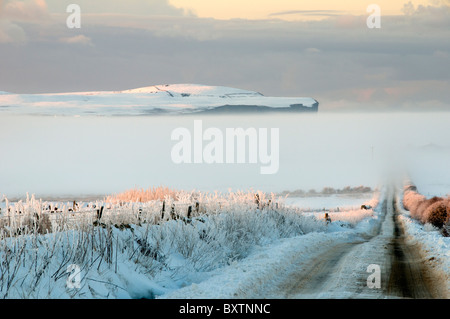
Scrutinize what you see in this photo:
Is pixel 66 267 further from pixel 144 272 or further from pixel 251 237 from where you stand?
pixel 251 237

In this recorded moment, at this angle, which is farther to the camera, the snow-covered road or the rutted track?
the rutted track

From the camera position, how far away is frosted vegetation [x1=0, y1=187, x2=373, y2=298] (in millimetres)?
9133

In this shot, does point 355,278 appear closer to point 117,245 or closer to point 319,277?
point 319,277

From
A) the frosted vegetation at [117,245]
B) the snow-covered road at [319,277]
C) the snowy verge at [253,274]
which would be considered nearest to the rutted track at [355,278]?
the snow-covered road at [319,277]

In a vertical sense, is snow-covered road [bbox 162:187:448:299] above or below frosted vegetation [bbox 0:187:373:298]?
below

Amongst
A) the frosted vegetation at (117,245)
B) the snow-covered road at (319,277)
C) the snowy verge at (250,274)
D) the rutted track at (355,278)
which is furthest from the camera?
the rutted track at (355,278)

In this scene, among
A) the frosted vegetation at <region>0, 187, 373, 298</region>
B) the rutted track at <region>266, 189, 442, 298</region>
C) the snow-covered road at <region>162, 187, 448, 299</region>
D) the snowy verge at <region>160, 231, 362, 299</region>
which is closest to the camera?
the frosted vegetation at <region>0, 187, 373, 298</region>

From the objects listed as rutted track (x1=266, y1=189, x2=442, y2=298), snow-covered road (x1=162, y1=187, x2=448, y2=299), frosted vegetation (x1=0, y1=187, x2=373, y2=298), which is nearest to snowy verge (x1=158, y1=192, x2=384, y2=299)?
snow-covered road (x1=162, y1=187, x2=448, y2=299)

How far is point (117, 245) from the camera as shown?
435 inches

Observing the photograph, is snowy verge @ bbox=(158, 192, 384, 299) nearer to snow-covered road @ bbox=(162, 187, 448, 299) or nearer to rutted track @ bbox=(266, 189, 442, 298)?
snow-covered road @ bbox=(162, 187, 448, 299)

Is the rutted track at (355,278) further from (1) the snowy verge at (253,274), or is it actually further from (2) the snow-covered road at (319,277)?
(1) the snowy verge at (253,274)

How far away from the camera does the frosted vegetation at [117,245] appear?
913cm
